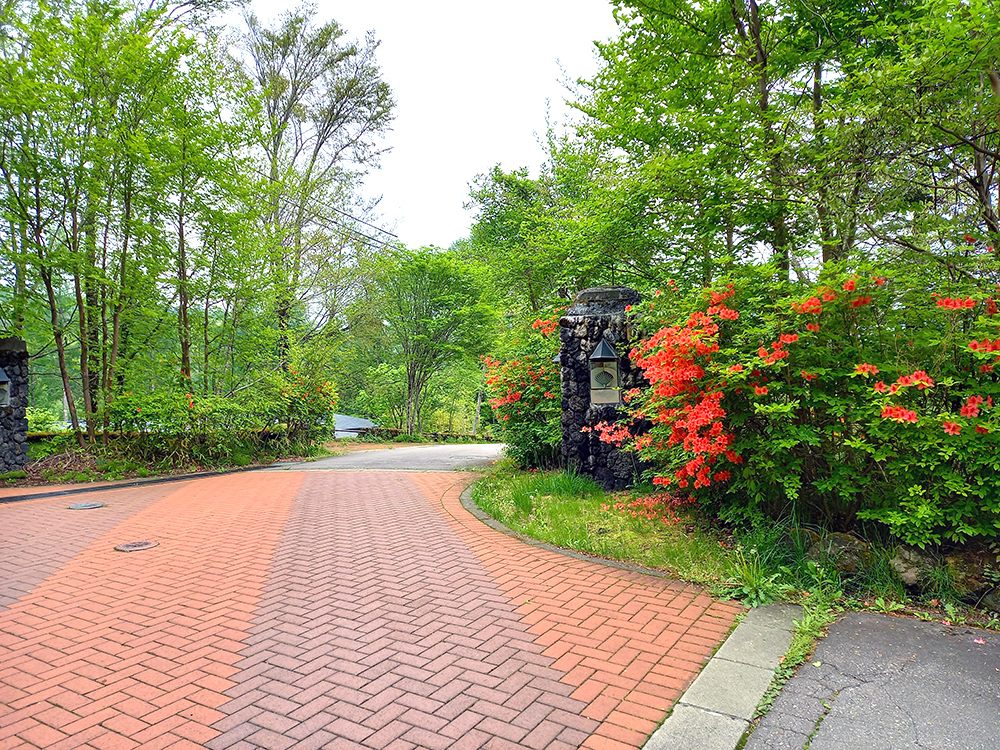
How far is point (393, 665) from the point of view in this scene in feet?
9.58

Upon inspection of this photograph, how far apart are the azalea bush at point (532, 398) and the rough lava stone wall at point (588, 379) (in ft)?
2.95

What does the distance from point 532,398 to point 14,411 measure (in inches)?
377

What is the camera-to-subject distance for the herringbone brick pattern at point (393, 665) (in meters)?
2.32

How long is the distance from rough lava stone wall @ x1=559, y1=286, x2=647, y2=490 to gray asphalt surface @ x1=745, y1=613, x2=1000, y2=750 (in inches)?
151

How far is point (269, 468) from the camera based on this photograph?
41.1 feet

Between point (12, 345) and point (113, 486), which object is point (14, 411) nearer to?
point (12, 345)

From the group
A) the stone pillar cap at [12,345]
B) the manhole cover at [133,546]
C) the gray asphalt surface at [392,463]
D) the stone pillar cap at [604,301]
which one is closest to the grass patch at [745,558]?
the stone pillar cap at [604,301]

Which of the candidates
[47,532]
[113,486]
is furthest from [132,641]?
[113,486]

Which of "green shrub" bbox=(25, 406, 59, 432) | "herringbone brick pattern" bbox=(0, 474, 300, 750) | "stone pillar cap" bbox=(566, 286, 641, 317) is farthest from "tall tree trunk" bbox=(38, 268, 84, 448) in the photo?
"stone pillar cap" bbox=(566, 286, 641, 317)

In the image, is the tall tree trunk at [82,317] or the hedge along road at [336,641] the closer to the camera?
the hedge along road at [336,641]

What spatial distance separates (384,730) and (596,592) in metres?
2.02

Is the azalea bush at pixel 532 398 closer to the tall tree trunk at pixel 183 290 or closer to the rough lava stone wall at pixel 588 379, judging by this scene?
the rough lava stone wall at pixel 588 379

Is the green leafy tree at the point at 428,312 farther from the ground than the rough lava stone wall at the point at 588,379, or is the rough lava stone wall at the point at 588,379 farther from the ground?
the green leafy tree at the point at 428,312

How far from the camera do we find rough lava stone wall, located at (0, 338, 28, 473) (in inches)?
408
